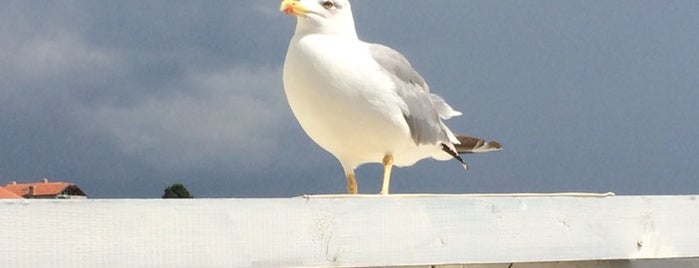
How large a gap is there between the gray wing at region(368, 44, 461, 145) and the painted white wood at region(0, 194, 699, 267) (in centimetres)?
34

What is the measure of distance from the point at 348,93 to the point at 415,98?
255 mm

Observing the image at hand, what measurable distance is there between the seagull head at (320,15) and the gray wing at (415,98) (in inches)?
3.6

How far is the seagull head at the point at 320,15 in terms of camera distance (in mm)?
1959

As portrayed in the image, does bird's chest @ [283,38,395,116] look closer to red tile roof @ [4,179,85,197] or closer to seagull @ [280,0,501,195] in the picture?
seagull @ [280,0,501,195]

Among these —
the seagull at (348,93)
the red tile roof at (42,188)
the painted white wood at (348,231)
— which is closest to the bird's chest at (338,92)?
the seagull at (348,93)

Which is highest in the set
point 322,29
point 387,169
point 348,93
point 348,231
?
point 322,29

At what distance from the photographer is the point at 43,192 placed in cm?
1766

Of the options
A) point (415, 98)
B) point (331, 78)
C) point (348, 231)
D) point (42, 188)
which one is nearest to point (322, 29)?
point (331, 78)

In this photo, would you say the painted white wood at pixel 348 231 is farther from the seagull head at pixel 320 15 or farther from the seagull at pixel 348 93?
the seagull head at pixel 320 15

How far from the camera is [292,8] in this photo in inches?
76.6

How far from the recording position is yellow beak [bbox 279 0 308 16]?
1939 millimetres

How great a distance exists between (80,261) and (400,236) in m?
0.55

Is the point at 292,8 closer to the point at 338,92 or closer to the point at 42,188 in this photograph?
the point at 338,92

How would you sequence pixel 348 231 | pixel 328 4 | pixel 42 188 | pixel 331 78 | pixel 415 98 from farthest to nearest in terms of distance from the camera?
pixel 42 188 < pixel 415 98 < pixel 328 4 < pixel 331 78 < pixel 348 231
